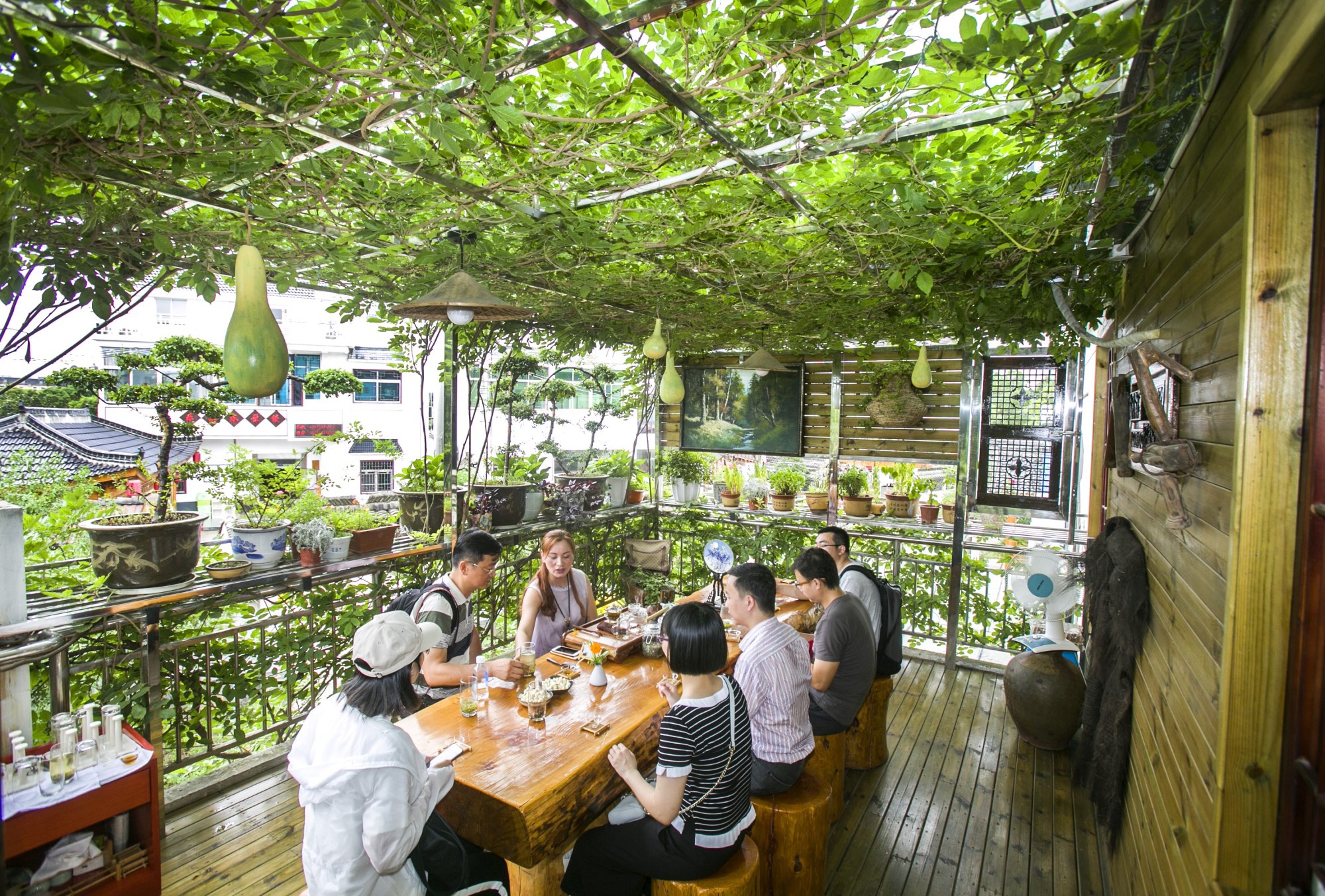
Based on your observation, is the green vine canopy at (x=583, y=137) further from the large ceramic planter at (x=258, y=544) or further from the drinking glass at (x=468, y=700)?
the drinking glass at (x=468, y=700)

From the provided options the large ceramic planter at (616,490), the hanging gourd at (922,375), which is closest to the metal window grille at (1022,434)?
the hanging gourd at (922,375)

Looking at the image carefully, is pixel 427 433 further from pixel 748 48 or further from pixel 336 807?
pixel 748 48

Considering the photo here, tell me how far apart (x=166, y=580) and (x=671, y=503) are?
194 inches

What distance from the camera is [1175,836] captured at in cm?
180

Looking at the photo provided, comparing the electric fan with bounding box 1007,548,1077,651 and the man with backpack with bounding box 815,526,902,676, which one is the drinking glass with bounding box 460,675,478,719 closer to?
the man with backpack with bounding box 815,526,902,676

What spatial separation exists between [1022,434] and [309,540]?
549cm

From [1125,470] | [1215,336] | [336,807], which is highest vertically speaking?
[1215,336]

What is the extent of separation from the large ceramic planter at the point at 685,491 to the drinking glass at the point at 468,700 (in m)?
4.69

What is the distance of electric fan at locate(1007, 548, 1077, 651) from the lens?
4.41m

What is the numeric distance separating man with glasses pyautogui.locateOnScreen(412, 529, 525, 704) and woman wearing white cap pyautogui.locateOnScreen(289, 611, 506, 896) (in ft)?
2.65

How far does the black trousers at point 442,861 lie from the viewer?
212cm

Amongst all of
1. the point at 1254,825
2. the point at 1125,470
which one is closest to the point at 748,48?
the point at 1254,825

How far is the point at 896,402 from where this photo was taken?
6.48 m

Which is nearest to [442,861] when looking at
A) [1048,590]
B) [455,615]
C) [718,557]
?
[455,615]
